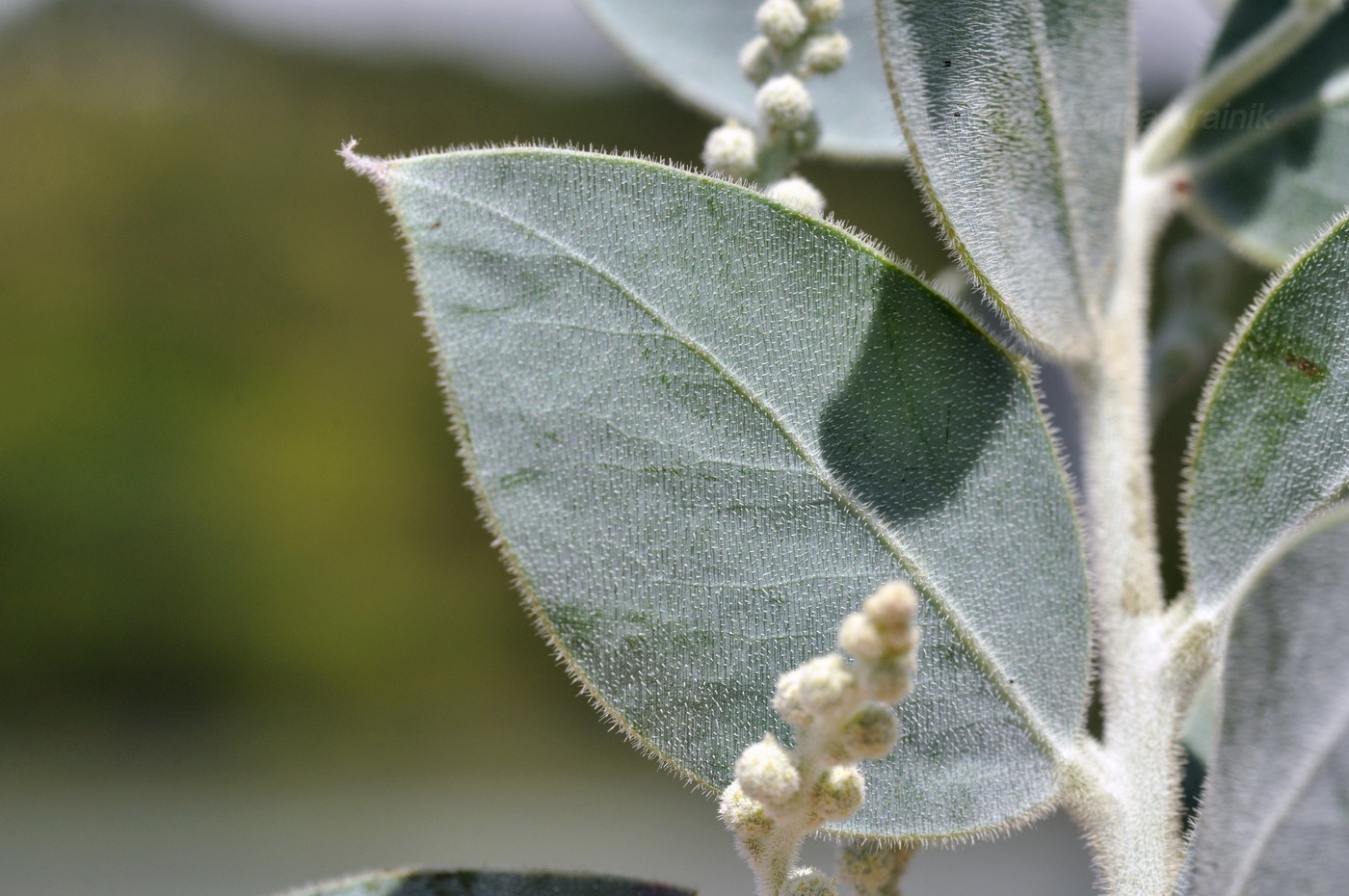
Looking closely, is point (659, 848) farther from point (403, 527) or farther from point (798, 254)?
point (798, 254)

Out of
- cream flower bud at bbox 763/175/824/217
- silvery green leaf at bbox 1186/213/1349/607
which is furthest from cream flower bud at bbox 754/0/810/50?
silvery green leaf at bbox 1186/213/1349/607

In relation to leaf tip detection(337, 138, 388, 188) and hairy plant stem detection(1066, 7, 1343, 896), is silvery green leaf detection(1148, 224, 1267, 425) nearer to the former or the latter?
hairy plant stem detection(1066, 7, 1343, 896)

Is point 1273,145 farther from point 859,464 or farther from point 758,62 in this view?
point 859,464

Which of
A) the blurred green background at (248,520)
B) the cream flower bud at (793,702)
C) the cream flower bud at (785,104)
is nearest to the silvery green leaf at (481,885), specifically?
the cream flower bud at (793,702)

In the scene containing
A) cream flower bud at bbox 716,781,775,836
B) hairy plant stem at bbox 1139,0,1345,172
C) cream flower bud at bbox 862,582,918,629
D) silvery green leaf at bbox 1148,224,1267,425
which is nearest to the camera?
cream flower bud at bbox 862,582,918,629

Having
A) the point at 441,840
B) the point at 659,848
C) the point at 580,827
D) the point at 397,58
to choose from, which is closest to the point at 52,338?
the point at 397,58

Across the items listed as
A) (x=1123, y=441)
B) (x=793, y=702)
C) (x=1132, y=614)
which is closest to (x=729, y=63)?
(x=1123, y=441)
